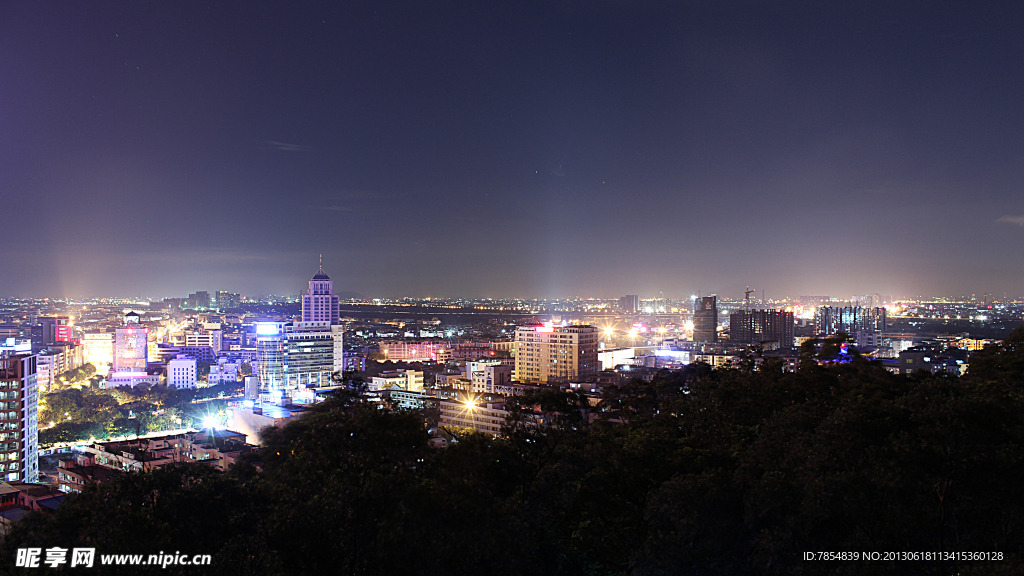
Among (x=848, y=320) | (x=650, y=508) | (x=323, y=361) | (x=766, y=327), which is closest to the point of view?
(x=650, y=508)

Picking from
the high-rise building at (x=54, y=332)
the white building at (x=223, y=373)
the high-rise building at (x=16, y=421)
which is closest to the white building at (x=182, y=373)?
the white building at (x=223, y=373)

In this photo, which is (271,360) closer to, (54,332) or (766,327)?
(54,332)

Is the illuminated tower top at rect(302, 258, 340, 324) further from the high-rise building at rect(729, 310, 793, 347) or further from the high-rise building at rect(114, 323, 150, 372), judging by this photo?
the high-rise building at rect(729, 310, 793, 347)

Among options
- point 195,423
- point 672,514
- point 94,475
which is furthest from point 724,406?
point 195,423

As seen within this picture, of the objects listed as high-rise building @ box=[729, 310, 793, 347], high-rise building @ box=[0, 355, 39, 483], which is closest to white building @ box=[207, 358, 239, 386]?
high-rise building @ box=[0, 355, 39, 483]

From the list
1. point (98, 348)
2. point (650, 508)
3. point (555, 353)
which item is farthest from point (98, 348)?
point (650, 508)

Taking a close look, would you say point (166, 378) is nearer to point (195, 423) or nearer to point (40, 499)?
point (195, 423)
